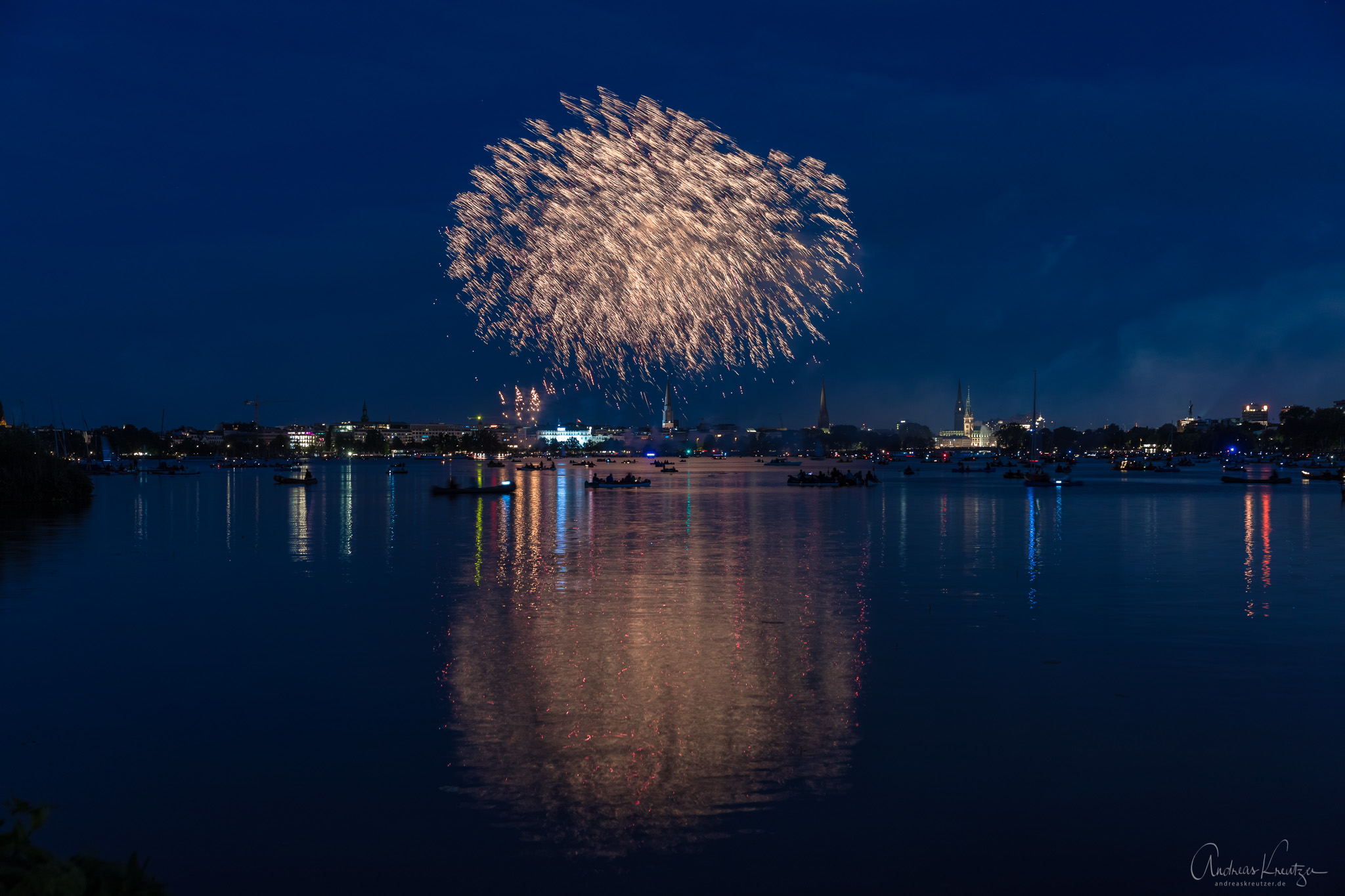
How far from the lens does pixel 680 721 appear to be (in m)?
8.66

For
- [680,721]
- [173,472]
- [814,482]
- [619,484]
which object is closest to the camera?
[680,721]

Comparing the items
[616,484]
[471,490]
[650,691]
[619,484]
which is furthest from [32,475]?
[650,691]

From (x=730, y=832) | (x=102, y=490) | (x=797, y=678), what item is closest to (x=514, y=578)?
(x=797, y=678)

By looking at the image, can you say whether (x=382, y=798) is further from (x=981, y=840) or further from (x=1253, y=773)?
(x=1253, y=773)

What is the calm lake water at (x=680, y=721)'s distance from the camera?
6.05 meters

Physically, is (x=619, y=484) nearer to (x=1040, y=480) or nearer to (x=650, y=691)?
(x=1040, y=480)

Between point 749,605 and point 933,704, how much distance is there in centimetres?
604

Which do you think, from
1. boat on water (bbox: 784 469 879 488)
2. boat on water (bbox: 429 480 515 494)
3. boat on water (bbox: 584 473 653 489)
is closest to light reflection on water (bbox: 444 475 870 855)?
boat on water (bbox: 429 480 515 494)

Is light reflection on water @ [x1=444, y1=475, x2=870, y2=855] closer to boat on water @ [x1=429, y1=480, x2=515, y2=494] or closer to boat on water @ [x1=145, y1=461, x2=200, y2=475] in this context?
boat on water @ [x1=429, y1=480, x2=515, y2=494]

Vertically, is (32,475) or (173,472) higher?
(32,475)

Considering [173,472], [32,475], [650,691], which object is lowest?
[650,691]

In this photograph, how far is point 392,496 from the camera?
53.1 metres

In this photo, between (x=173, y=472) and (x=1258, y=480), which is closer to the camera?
(x=1258, y=480)

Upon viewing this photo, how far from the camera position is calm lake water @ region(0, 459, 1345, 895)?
238 inches
